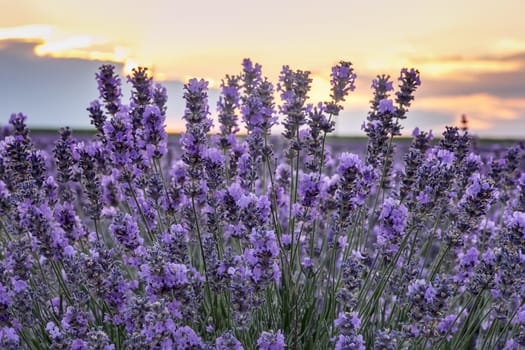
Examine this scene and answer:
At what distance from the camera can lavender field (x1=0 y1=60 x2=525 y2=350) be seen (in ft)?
7.67

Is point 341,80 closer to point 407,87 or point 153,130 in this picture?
point 407,87

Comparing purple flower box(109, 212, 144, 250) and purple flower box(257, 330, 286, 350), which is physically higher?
purple flower box(109, 212, 144, 250)

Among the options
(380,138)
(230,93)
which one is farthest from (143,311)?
(230,93)

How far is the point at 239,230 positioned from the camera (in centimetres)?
281

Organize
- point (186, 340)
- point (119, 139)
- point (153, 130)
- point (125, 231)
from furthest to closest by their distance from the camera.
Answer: point (153, 130) → point (119, 139) → point (125, 231) → point (186, 340)

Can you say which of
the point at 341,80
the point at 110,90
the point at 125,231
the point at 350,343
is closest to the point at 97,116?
the point at 110,90

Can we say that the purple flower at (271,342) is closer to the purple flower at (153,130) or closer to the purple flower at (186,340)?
the purple flower at (186,340)

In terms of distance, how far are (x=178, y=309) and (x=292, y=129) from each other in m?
1.41

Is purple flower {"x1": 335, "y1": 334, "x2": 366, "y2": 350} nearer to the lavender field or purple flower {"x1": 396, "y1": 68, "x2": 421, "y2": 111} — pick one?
the lavender field

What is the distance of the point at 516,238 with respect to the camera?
2.65m

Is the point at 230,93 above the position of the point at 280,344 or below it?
above

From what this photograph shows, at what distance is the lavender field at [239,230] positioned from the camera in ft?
7.67

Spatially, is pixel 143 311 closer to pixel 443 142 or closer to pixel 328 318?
pixel 328 318

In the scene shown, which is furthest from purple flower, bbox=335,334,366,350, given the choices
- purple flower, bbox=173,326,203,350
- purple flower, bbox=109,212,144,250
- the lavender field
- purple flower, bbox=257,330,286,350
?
purple flower, bbox=109,212,144,250
